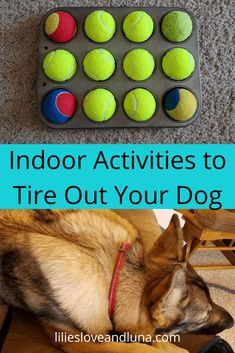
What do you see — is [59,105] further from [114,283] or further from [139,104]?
[114,283]

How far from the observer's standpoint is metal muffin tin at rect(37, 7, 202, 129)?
1164 millimetres

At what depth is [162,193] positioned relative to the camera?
1.02 meters

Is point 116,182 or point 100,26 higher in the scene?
point 100,26

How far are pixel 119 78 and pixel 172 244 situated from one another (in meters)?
0.57

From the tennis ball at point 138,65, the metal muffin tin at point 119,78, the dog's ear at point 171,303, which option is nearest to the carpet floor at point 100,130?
the metal muffin tin at point 119,78

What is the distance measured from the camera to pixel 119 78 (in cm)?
117

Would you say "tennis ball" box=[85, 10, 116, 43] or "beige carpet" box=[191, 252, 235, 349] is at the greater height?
"tennis ball" box=[85, 10, 116, 43]

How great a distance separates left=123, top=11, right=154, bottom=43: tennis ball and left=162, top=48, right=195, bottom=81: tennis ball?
0.09 metres

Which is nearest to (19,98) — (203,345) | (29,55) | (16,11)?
(29,55)

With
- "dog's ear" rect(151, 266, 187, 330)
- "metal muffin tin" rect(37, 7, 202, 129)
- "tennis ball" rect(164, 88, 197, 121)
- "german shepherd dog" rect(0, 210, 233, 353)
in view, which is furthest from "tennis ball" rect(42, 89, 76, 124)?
"dog's ear" rect(151, 266, 187, 330)

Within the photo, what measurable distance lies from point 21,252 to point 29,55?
688 millimetres

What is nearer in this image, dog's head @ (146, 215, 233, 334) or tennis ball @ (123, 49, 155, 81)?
dog's head @ (146, 215, 233, 334)

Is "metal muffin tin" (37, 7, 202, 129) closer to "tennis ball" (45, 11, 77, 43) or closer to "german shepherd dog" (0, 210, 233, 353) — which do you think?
"tennis ball" (45, 11, 77, 43)

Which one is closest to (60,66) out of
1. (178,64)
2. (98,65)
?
(98,65)
